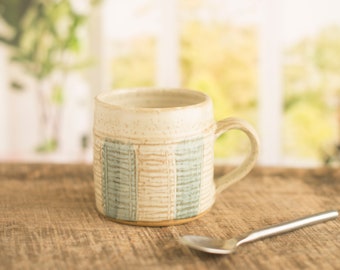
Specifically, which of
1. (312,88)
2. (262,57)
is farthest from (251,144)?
(312,88)

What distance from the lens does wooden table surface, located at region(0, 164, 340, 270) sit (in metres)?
0.67

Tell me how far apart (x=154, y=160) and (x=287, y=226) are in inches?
6.5

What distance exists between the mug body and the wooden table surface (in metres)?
0.02

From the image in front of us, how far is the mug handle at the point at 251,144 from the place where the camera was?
78 centimetres

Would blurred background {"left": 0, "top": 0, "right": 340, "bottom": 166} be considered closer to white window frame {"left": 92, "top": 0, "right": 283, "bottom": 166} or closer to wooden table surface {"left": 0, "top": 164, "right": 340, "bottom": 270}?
white window frame {"left": 92, "top": 0, "right": 283, "bottom": 166}

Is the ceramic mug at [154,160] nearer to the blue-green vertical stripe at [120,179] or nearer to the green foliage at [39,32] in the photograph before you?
the blue-green vertical stripe at [120,179]

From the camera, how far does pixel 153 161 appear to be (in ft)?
2.42

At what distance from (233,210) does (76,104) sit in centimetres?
187

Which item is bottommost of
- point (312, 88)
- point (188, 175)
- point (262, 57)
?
point (312, 88)

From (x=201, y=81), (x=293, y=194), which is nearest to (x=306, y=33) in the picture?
(x=201, y=81)

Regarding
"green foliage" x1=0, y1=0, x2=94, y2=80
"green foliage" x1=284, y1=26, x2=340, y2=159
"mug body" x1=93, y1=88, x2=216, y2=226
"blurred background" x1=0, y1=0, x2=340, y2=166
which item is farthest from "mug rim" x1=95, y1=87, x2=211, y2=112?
"green foliage" x1=284, y1=26, x2=340, y2=159

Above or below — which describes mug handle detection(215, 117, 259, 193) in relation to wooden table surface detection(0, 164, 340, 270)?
above

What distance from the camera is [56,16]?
7.55 ft

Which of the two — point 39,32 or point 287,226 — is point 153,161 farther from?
point 39,32
